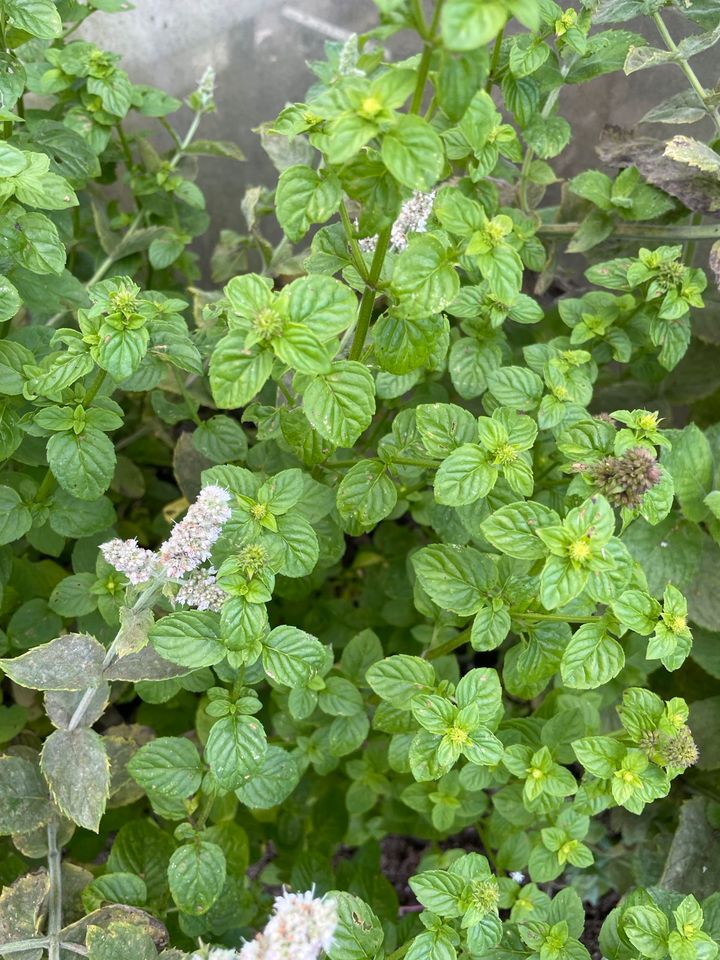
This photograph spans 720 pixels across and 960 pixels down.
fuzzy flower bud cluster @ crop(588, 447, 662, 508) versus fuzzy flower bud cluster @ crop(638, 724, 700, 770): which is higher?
fuzzy flower bud cluster @ crop(588, 447, 662, 508)

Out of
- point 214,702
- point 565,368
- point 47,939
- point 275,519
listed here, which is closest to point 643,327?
point 565,368

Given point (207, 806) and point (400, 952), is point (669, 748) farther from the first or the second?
point (207, 806)

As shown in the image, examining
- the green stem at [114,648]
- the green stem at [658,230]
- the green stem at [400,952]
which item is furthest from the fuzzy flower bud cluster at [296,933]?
the green stem at [658,230]

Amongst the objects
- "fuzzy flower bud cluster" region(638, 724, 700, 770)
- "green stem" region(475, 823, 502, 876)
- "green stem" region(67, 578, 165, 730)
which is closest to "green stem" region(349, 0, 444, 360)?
"green stem" region(67, 578, 165, 730)

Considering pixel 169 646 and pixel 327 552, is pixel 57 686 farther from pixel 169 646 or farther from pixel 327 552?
pixel 327 552

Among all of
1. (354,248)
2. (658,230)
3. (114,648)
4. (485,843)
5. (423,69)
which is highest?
(423,69)

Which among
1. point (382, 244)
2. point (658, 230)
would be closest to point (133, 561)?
point (382, 244)

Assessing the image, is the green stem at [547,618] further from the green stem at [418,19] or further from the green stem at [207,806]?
the green stem at [418,19]

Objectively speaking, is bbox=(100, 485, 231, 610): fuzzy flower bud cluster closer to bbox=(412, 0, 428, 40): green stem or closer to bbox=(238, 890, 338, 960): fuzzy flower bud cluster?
bbox=(238, 890, 338, 960): fuzzy flower bud cluster
